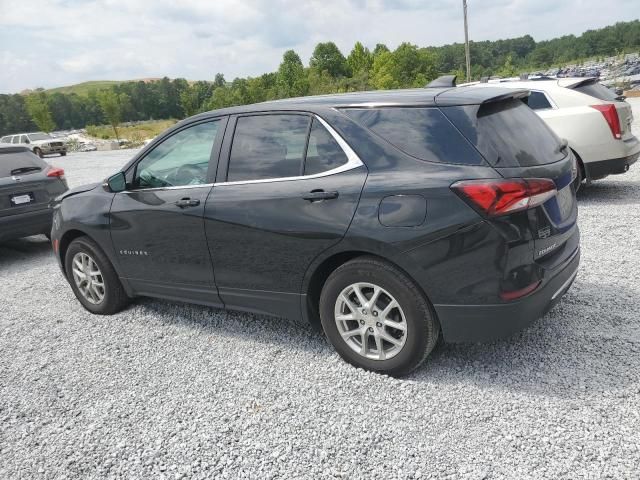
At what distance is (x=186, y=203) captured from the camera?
3918mm

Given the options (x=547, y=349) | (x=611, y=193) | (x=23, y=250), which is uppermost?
(x=23, y=250)

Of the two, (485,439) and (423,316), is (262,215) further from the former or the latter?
(485,439)

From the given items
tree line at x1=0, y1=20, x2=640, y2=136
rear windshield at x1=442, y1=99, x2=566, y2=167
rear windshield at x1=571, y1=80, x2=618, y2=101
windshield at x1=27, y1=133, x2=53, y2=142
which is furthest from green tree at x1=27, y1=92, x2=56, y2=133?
rear windshield at x1=442, y1=99, x2=566, y2=167

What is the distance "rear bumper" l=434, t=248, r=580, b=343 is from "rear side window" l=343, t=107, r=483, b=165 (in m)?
0.81

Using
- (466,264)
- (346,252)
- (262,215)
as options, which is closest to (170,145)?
(262,215)

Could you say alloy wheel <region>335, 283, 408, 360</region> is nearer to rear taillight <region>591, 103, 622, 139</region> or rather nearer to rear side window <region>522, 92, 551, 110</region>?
rear taillight <region>591, 103, 622, 139</region>

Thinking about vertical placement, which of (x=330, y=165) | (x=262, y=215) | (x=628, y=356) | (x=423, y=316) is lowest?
(x=628, y=356)

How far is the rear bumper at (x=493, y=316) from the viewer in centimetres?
292

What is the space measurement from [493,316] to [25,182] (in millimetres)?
6669

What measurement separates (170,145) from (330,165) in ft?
5.20

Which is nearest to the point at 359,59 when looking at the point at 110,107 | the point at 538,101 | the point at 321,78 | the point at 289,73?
the point at 289,73

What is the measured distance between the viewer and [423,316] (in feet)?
10.1

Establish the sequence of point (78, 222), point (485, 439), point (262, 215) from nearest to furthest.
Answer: point (485, 439) < point (262, 215) < point (78, 222)

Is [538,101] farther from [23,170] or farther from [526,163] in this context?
[23,170]
